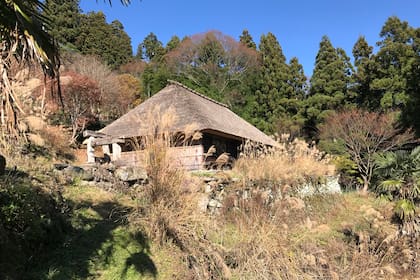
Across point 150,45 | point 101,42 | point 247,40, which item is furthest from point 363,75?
point 150,45

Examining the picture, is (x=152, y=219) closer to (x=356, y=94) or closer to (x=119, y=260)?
(x=119, y=260)

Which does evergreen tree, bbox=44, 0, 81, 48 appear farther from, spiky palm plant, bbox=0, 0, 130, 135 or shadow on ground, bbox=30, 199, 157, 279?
spiky palm plant, bbox=0, 0, 130, 135

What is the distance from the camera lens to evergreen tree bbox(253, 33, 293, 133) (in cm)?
2542

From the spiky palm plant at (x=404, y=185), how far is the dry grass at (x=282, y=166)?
1.93 metres

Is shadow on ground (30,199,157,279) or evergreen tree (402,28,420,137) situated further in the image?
evergreen tree (402,28,420,137)

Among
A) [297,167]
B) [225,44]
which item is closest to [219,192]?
[297,167]

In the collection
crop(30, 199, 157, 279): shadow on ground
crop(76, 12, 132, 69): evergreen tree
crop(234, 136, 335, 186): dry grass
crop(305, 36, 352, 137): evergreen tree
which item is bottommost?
crop(30, 199, 157, 279): shadow on ground

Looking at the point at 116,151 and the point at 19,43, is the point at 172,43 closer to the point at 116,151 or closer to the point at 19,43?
the point at 116,151

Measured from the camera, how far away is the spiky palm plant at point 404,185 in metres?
6.02

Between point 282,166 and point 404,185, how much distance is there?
255 centimetres

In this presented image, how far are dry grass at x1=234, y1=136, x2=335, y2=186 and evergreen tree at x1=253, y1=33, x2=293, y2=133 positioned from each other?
15138 millimetres

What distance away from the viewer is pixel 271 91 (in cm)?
2628

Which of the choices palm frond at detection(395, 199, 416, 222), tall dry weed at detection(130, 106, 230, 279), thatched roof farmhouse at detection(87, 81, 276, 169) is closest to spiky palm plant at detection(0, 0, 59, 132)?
tall dry weed at detection(130, 106, 230, 279)

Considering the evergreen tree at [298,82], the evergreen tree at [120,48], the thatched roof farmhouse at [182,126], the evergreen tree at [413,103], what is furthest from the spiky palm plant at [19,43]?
the evergreen tree at [120,48]
